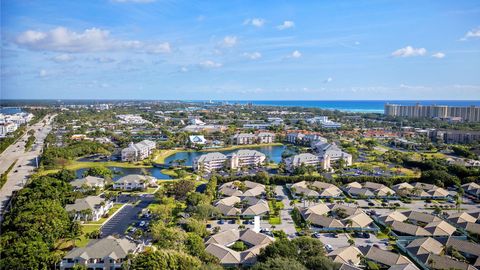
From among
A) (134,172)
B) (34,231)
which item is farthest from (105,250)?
(134,172)

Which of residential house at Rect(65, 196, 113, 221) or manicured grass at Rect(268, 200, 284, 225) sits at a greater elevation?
residential house at Rect(65, 196, 113, 221)

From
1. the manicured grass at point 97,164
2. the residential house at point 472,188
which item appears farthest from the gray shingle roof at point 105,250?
the residential house at point 472,188

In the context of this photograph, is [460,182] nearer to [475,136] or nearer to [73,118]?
[475,136]

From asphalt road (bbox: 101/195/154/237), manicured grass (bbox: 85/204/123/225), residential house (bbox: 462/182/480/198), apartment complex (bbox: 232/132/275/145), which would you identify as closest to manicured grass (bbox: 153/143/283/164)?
apartment complex (bbox: 232/132/275/145)

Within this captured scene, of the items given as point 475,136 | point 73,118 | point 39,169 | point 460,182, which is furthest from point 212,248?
point 73,118

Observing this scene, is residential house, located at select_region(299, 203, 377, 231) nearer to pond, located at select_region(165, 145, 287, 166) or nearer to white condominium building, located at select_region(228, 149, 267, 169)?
white condominium building, located at select_region(228, 149, 267, 169)

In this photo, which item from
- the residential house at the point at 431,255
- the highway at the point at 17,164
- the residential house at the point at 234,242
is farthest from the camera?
the highway at the point at 17,164

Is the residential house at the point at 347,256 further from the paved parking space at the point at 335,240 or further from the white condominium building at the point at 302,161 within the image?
the white condominium building at the point at 302,161

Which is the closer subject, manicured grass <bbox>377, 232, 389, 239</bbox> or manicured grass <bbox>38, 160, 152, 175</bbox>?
manicured grass <bbox>377, 232, 389, 239</bbox>

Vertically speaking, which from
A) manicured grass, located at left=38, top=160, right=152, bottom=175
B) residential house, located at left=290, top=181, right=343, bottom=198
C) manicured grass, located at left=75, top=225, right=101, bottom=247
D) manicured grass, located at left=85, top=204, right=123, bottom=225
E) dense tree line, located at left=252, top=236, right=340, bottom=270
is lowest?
manicured grass, located at left=75, top=225, right=101, bottom=247
